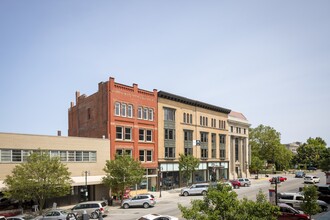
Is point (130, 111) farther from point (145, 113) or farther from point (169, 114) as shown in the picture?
point (169, 114)

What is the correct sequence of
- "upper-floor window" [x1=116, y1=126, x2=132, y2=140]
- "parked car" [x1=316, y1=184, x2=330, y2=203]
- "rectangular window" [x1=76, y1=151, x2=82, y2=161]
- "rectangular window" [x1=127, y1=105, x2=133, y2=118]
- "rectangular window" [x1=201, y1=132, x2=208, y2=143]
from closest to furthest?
"parked car" [x1=316, y1=184, x2=330, y2=203] < "rectangular window" [x1=76, y1=151, x2=82, y2=161] < "upper-floor window" [x1=116, y1=126, x2=132, y2=140] < "rectangular window" [x1=127, y1=105, x2=133, y2=118] < "rectangular window" [x1=201, y1=132, x2=208, y2=143]

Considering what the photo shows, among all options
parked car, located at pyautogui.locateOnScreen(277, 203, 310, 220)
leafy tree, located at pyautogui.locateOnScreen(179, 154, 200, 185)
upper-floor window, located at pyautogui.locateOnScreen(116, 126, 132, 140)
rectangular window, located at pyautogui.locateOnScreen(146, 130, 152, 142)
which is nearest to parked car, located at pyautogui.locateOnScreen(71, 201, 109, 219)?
upper-floor window, located at pyautogui.locateOnScreen(116, 126, 132, 140)

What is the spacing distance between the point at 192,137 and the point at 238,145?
23.0 m

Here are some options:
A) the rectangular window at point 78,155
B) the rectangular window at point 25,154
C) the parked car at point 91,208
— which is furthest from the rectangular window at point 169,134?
the rectangular window at point 25,154

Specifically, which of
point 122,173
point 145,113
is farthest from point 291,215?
point 145,113

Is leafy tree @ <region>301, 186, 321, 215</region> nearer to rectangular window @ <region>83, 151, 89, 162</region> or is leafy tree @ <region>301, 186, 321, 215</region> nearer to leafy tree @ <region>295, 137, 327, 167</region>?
Answer: rectangular window @ <region>83, 151, 89, 162</region>

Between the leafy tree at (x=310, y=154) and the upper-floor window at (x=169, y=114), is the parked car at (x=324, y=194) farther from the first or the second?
the leafy tree at (x=310, y=154)

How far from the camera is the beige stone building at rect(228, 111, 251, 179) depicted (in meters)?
79.8

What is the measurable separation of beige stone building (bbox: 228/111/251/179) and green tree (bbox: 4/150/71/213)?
51.8m

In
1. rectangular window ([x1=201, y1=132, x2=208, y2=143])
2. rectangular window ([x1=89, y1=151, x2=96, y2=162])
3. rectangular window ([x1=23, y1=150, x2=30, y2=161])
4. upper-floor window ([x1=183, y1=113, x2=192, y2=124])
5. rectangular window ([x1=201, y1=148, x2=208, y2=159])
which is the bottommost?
rectangular window ([x1=201, y1=148, x2=208, y2=159])

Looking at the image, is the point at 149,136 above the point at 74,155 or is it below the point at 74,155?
above

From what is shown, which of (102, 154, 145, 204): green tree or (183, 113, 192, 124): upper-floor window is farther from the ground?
(183, 113, 192, 124): upper-floor window

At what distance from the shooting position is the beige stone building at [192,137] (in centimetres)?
5747

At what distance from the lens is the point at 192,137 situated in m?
65.1
